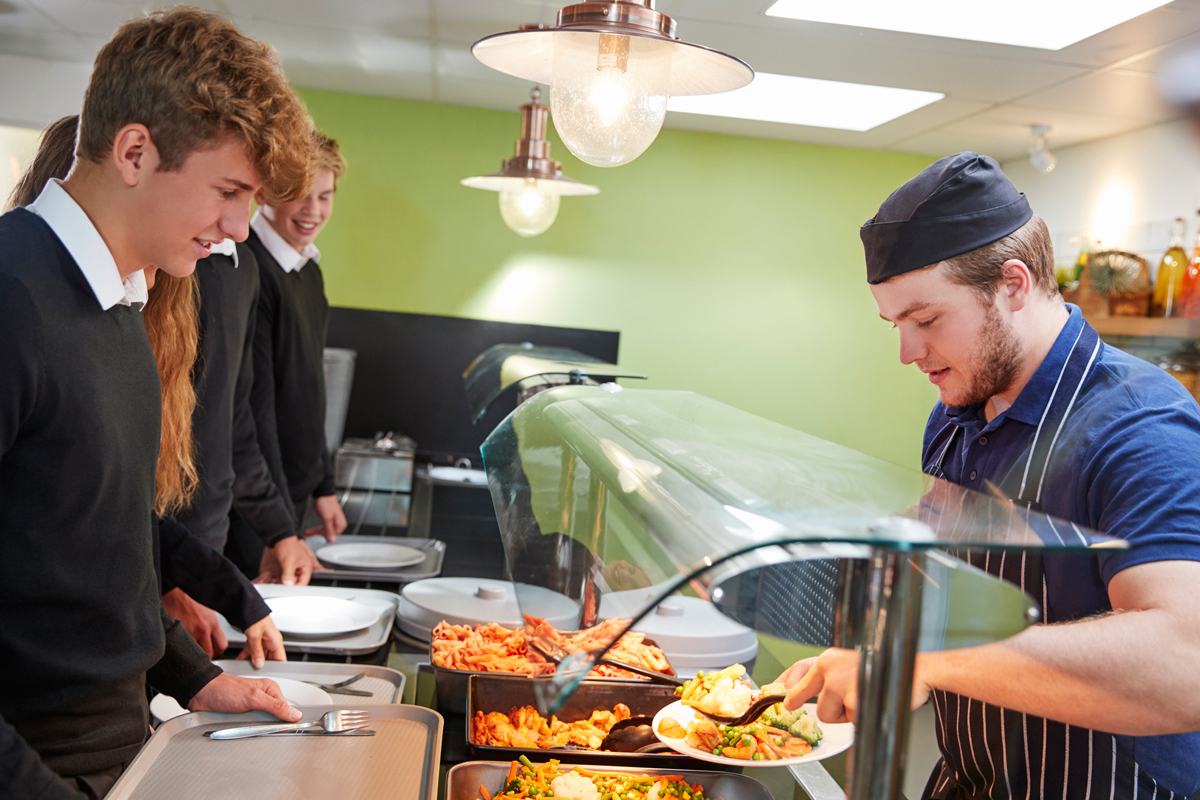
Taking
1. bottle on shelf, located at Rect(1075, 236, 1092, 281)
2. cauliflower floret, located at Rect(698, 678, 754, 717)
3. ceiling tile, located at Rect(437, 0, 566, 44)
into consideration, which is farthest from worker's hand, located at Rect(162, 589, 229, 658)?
bottle on shelf, located at Rect(1075, 236, 1092, 281)

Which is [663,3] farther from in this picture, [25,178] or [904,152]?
[904,152]

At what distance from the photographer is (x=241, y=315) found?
203cm

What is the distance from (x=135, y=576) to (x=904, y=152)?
4663 mm

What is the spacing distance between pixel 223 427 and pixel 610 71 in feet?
3.86

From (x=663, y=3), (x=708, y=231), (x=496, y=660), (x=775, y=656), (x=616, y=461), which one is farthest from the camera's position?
(x=708, y=231)

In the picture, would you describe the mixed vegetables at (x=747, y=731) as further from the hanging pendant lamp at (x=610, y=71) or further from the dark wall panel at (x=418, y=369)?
the dark wall panel at (x=418, y=369)

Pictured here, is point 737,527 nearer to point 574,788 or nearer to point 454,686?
point 574,788

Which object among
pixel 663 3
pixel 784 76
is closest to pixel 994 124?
pixel 784 76

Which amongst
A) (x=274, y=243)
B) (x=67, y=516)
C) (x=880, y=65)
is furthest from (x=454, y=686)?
(x=880, y=65)

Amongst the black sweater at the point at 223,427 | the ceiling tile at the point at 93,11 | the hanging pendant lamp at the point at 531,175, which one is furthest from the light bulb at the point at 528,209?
the black sweater at the point at 223,427

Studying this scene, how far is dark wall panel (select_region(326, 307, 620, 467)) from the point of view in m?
4.51

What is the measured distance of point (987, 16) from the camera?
2697mm

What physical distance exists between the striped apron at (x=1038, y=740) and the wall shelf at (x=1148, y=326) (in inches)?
92.9

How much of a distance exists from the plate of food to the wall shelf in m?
2.58
